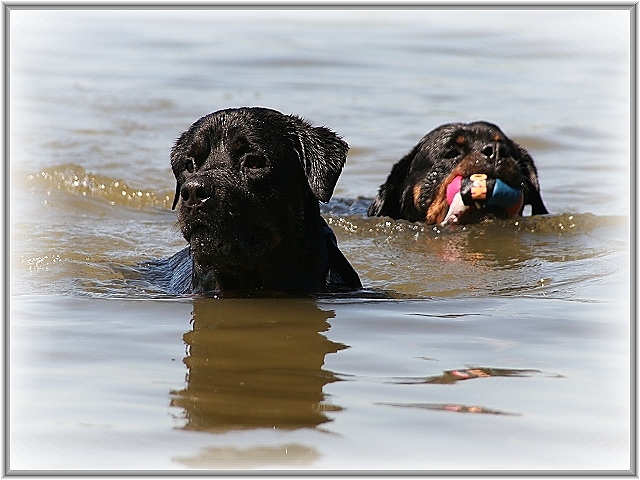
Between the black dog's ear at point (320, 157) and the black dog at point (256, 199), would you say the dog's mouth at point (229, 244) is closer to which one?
the black dog at point (256, 199)

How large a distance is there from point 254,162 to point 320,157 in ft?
1.61

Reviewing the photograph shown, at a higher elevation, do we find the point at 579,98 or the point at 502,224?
the point at 579,98

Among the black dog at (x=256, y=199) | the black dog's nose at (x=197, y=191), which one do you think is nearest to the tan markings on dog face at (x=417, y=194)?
the black dog at (x=256, y=199)

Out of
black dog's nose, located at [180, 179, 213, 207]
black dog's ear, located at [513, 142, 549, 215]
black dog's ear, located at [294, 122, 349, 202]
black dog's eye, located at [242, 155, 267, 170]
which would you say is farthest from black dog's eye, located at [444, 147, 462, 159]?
black dog's nose, located at [180, 179, 213, 207]

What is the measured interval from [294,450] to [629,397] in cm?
174

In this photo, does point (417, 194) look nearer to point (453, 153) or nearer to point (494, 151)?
point (453, 153)

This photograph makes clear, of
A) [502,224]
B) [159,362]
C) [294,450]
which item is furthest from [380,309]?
[502,224]

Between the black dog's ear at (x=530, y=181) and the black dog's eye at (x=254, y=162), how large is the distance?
4.07 m

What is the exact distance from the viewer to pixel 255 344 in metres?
5.66

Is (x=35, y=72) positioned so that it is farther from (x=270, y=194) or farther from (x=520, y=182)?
(x=270, y=194)

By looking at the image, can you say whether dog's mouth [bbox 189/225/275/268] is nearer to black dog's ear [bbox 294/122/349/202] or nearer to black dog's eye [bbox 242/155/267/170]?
black dog's eye [bbox 242/155/267/170]

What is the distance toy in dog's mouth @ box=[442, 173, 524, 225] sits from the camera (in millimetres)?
9656

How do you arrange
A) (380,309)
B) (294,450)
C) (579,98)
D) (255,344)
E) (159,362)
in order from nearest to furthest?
(294,450) < (159,362) < (255,344) < (380,309) < (579,98)

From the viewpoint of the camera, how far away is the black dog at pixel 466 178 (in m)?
9.64
